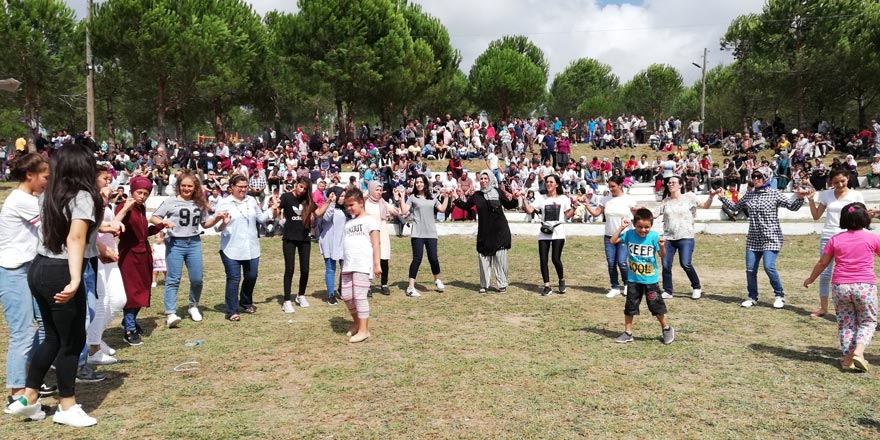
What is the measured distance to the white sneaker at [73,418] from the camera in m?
4.51

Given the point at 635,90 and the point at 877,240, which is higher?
Result: the point at 635,90

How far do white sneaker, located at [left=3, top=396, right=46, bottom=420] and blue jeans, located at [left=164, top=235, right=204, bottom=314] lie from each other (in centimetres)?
287

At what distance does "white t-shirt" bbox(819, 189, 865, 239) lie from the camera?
302 inches

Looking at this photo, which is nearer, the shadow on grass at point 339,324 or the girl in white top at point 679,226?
the shadow on grass at point 339,324

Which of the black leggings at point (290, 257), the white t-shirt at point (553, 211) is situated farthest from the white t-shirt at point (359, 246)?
the white t-shirt at point (553, 211)

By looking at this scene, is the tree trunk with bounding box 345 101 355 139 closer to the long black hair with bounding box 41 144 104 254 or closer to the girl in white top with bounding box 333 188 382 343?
the girl in white top with bounding box 333 188 382 343

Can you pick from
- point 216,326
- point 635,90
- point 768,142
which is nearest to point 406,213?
point 216,326

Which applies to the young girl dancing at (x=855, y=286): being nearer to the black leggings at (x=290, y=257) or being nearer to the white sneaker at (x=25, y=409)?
the black leggings at (x=290, y=257)

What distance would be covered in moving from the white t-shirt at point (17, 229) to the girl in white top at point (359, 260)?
3.12 meters

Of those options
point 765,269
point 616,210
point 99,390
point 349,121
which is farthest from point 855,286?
point 349,121

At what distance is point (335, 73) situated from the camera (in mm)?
37938

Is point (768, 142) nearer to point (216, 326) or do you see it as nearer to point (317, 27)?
point (317, 27)

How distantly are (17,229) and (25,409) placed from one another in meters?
1.35

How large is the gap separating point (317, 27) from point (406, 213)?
3191cm
